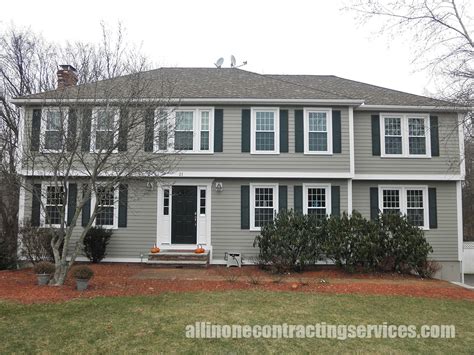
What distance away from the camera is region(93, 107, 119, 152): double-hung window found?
8484 millimetres

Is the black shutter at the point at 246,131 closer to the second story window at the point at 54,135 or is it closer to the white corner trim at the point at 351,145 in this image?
the white corner trim at the point at 351,145

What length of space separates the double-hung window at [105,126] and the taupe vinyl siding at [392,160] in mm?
8338

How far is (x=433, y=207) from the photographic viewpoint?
42.5 ft

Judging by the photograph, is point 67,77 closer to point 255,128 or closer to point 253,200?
point 255,128

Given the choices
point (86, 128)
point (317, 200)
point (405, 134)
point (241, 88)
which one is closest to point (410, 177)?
point (405, 134)

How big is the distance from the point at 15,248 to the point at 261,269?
789cm

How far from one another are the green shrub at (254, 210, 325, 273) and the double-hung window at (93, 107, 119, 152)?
17.4 feet

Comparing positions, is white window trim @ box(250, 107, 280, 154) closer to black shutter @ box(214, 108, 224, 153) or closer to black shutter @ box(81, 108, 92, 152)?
black shutter @ box(214, 108, 224, 153)

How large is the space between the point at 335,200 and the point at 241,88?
5245 mm

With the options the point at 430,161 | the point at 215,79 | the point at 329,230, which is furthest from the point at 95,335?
the point at 430,161

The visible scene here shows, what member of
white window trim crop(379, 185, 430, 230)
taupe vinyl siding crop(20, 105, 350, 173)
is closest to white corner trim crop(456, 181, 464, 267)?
white window trim crop(379, 185, 430, 230)

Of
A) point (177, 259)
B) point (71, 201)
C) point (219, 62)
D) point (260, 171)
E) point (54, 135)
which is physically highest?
point (219, 62)

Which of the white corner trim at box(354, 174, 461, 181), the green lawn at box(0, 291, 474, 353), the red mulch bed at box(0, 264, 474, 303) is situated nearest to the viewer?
the green lawn at box(0, 291, 474, 353)

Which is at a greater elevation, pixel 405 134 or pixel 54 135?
pixel 405 134
